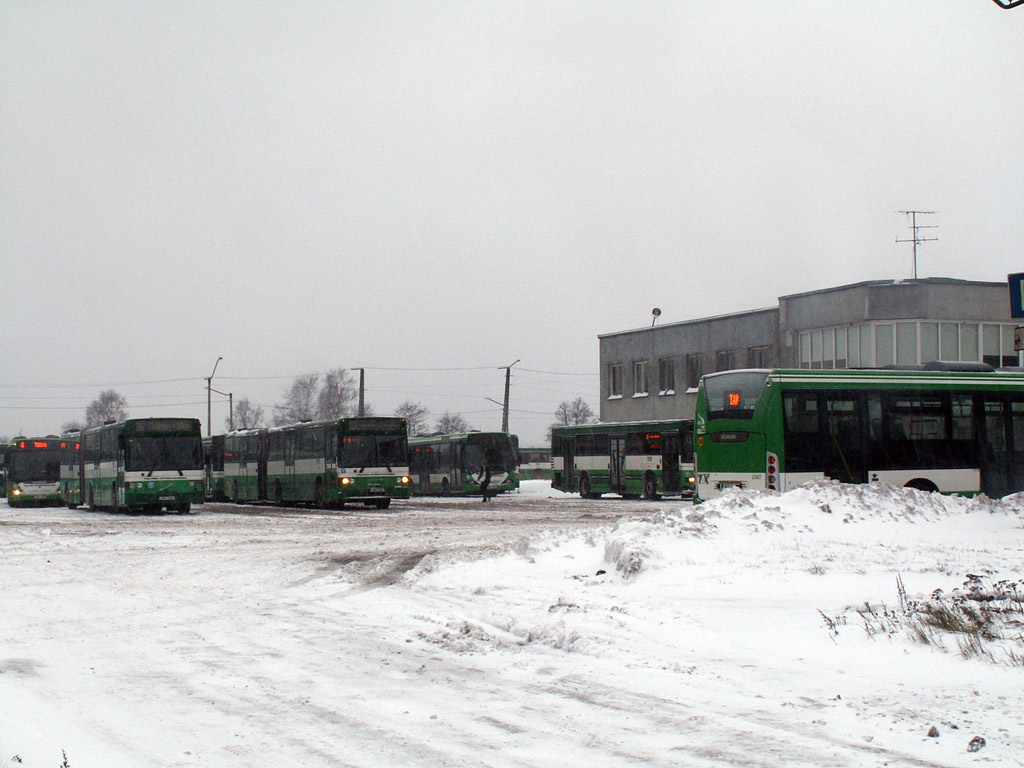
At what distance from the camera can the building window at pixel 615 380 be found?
67.4m

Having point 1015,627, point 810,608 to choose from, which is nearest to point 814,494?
point 810,608

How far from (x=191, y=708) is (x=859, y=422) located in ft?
64.3

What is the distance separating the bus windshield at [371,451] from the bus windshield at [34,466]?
17.7m

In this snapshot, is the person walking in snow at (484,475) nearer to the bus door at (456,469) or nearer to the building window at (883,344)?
the bus door at (456,469)

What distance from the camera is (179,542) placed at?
2248cm

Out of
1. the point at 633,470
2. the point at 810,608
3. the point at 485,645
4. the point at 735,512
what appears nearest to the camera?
the point at 485,645

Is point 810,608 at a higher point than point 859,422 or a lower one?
lower

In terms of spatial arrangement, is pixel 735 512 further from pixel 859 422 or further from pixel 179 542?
pixel 179 542

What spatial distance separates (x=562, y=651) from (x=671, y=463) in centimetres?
3285

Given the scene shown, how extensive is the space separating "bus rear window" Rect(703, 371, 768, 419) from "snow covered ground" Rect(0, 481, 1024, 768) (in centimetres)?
674

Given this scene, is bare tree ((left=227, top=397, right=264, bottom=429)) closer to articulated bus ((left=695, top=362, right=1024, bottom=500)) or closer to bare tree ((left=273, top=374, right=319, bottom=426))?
bare tree ((left=273, top=374, right=319, bottom=426))

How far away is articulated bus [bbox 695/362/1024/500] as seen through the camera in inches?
944

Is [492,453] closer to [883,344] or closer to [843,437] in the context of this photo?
[883,344]

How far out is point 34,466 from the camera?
160ft
